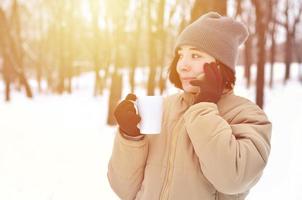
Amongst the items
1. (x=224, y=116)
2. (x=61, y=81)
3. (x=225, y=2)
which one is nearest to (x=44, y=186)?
(x=225, y=2)

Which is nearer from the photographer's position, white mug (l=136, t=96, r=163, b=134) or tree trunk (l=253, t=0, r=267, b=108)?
white mug (l=136, t=96, r=163, b=134)

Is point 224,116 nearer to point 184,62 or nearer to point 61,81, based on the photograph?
point 184,62

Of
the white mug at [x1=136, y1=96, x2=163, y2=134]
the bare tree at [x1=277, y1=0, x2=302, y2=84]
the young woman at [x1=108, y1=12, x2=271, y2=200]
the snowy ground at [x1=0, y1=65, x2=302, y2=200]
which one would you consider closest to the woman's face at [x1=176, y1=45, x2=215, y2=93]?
the young woman at [x1=108, y1=12, x2=271, y2=200]

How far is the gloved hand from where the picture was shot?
2.12m

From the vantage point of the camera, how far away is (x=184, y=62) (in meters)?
2.31

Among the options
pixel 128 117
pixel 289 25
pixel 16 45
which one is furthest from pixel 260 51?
pixel 289 25

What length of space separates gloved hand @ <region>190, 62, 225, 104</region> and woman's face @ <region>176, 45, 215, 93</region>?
128 millimetres

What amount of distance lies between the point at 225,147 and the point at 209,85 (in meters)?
0.31

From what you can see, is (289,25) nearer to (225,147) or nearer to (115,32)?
(115,32)

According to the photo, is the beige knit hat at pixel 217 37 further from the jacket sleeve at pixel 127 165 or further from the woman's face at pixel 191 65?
the jacket sleeve at pixel 127 165

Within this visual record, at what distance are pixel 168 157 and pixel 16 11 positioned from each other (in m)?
22.4

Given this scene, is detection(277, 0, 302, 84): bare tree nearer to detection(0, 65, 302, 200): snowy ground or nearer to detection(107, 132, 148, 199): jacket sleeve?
detection(0, 65, 302, 200): snowy ground

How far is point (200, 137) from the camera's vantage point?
79.5 inches

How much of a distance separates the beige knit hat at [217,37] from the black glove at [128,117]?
1.38ft
